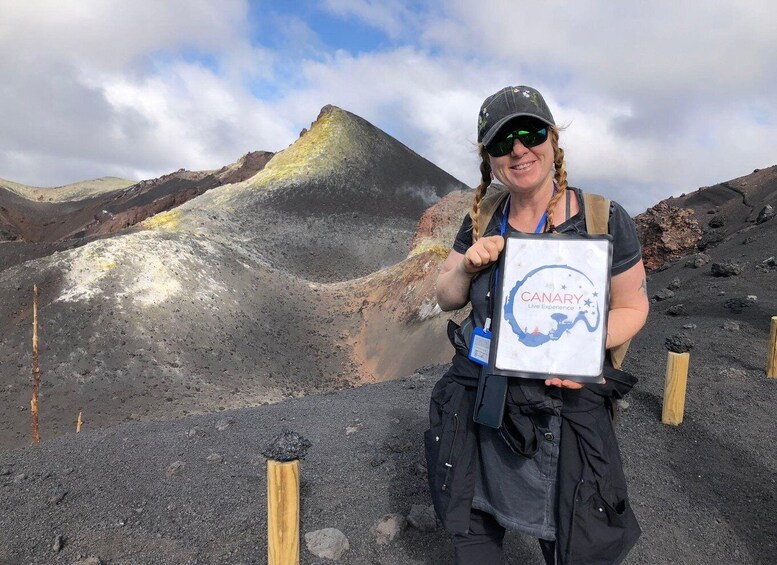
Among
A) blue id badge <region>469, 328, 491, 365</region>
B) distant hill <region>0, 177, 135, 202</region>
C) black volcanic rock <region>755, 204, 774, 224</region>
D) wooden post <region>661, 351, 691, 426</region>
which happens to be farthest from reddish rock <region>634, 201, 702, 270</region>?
distant hill <region>0, 177, 135, 202</region>

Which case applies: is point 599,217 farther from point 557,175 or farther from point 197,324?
point 197,324

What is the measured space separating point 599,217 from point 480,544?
1.33 meters

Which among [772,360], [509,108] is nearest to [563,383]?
[509,108]

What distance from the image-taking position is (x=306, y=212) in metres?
23.3

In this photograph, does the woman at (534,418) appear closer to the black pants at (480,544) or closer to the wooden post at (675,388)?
the black pants at (480,544)

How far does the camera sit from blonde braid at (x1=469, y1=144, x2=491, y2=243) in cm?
211

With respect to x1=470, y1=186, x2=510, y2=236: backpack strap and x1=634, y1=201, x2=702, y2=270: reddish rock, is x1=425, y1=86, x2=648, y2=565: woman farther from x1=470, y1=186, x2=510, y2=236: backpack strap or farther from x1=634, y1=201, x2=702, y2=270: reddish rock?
x1=634, y1=201, x2=702, y2=270: reddish rock

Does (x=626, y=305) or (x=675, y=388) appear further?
(x=675, y=388)

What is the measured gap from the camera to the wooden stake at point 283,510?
256 cm

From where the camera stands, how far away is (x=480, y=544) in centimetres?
211

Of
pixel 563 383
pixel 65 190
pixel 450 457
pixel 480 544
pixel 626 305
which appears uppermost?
pixel 65 190

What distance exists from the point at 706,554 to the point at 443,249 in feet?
43.8

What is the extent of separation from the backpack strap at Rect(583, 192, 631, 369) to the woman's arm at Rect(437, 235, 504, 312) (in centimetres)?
32

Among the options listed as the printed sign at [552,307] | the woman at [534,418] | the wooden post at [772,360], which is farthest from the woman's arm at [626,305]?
the wooden post at [772,360]
